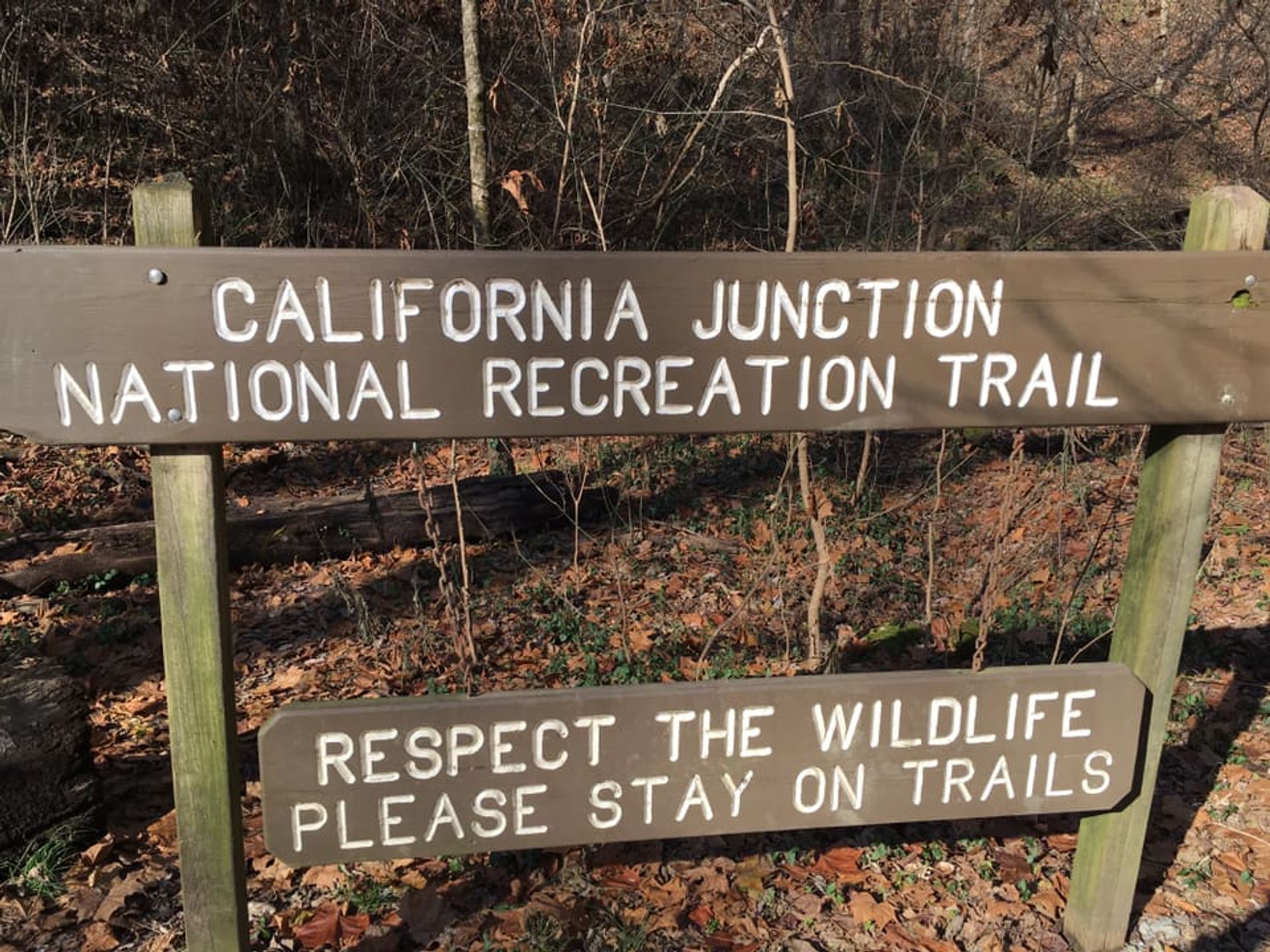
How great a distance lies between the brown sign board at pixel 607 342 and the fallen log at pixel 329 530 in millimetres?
3408

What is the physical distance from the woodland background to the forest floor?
18 millimetres

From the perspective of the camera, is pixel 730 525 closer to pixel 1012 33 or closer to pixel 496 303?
pixel 496 303

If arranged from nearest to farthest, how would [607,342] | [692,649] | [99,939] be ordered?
[607,342] → [99,939] → [692,649]

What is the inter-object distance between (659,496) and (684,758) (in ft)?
16.1

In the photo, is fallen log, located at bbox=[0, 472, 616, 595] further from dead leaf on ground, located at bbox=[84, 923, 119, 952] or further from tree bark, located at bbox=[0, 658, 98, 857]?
dead leaf on ground, located at bbox=[84, 923, 119, 952]

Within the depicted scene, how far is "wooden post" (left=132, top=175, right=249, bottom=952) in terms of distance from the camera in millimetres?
1901

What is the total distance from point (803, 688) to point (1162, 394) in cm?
103

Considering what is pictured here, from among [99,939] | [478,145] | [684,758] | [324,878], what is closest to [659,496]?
[478,145]

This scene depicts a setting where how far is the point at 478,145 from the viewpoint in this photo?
716cm

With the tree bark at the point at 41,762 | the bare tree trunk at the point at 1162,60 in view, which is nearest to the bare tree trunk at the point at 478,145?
the tree bark at the point at 41,762

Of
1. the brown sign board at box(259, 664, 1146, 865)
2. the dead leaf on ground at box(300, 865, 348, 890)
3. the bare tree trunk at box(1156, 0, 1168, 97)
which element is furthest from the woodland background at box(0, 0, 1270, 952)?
the brown sign board at box(259, 664, 1146, 865)

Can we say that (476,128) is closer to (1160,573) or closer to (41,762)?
(41,762)

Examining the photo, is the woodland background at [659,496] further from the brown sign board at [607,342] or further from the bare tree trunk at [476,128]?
the brown sign board at [607,342]

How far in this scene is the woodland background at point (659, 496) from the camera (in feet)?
10.00
